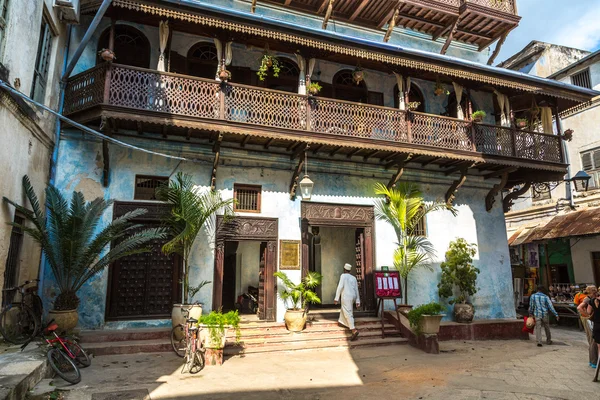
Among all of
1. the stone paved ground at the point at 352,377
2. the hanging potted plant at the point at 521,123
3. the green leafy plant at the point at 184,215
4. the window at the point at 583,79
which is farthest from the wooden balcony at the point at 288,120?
the window at the point at 583,79

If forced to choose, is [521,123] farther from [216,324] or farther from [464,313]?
[216,324]

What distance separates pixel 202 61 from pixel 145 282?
622cm

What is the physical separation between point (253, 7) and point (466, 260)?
34.1 ft

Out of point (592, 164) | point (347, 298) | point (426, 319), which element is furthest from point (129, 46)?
point (592, 164)

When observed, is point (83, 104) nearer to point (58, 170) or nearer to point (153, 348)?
point (58, 170)

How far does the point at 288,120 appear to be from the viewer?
10453mm

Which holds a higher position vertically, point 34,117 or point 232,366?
point 34,117

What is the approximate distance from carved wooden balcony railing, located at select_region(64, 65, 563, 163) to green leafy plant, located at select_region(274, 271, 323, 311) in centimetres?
390

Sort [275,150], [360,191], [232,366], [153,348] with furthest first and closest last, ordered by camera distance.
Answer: [360,191], [275,150], [153,348], [232,366]

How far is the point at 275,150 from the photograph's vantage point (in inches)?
446

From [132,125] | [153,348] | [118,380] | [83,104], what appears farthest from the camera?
[132,125]

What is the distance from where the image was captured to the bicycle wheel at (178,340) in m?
8.14

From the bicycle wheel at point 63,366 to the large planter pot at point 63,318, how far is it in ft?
4.50

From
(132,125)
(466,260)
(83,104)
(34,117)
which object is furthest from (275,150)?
(466,260)
